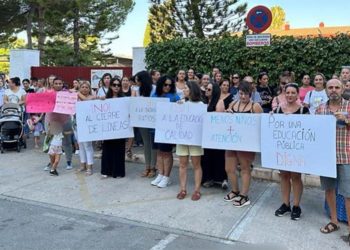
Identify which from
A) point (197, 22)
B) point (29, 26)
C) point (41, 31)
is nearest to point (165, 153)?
point (197, 22)

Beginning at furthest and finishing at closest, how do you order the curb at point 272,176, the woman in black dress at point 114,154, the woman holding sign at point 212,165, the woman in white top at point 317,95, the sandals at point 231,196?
the woman in black dress at point 114,154 → the woman in white top at point 317,95 → the curb at point 272,176 → the woman holding sign at point 212,165 → the sandals at point 231,196

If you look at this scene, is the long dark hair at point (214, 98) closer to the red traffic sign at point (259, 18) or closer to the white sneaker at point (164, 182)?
the white sneaker at point (164, 182)

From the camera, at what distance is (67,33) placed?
24781 mm

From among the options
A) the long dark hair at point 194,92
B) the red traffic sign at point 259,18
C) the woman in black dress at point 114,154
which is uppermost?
the red traffic sign at point 259,18

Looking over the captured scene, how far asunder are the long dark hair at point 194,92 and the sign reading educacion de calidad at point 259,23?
3.01 m

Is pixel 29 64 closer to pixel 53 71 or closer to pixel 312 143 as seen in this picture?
pixel 53 71

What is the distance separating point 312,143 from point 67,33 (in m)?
22.1

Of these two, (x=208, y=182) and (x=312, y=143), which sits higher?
(x=312, y=143)

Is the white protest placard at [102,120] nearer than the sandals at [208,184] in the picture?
No

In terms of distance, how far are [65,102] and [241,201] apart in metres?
3.70

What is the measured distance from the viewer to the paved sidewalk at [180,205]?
4.76 metres

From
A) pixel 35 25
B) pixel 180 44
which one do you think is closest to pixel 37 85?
pixel 180 44

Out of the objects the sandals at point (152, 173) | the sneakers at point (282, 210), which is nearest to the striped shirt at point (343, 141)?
the sneakers at point (282, 210)

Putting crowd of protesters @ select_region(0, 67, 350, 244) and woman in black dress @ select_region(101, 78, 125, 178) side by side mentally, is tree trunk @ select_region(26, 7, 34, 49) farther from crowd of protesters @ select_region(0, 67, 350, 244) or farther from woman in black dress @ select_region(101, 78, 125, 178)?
woman in black dress @ select_region(101, 78, 125, 178)
